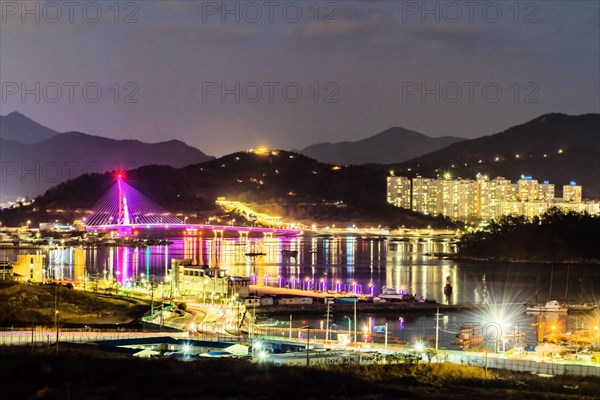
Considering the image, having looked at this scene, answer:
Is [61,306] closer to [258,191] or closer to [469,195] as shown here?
[258,191]

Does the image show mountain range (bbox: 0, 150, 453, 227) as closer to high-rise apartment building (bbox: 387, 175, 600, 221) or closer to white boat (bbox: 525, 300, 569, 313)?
high-rise apartment building (bbox: 387, 175, 600, 221)

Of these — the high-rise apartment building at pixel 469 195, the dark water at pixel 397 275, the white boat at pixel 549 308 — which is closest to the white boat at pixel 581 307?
the white boat at pixel 549 308

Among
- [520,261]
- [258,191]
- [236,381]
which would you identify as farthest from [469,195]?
[236,381]

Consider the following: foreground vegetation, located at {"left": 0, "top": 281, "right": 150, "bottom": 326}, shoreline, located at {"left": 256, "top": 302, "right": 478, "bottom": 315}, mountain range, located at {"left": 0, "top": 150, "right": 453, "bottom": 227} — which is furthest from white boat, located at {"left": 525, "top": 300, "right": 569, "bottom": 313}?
mountain range, located at {"left": 0, "top": 150, "right": 453, "bottom": 227}

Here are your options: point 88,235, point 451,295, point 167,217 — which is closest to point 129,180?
point 167,217

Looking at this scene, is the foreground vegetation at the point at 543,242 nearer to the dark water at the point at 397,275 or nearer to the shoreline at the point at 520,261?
the shoreline at the point at 520,261

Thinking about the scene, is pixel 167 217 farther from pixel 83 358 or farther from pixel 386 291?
pixel 83 358

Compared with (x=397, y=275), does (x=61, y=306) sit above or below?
above
